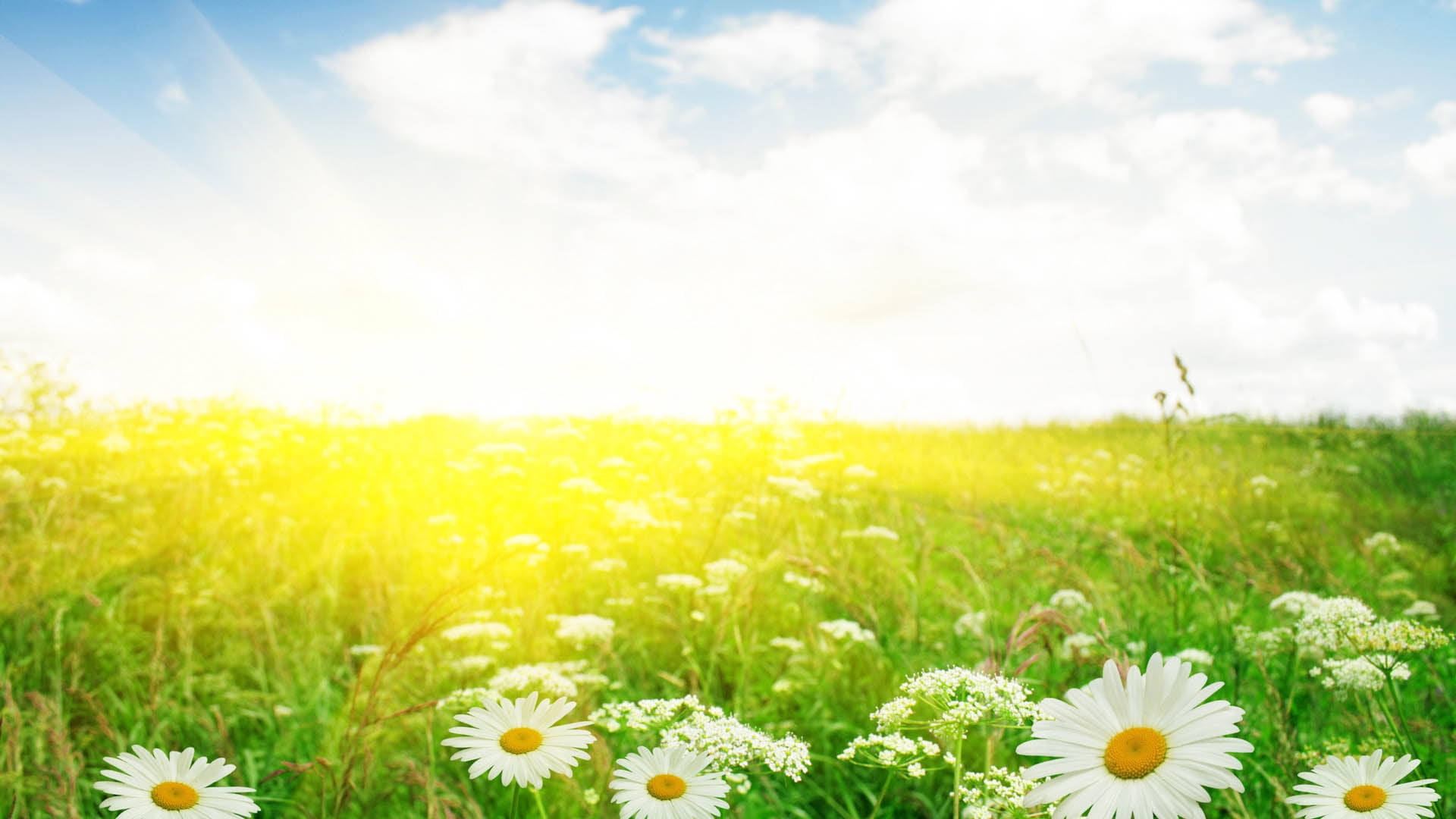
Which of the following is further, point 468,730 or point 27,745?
point 27,745

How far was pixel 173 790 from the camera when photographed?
101cm

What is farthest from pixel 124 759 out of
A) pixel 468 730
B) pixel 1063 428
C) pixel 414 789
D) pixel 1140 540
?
pixel 1063 428

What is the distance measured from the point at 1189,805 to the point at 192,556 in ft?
17.4

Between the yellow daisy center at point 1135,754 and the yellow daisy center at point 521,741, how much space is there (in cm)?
64

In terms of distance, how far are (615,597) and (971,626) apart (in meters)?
1.84

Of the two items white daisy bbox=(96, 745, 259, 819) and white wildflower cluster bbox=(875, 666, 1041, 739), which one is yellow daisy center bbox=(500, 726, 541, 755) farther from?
white wildflower cluster bbox=(875, 666, 1041, 739)

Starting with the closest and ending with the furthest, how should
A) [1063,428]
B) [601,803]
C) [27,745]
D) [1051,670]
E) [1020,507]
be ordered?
[601,803], [1051,670], [27,745], [1020,507], [1063,428]

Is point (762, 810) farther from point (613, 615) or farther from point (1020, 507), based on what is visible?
point (1020, 507)

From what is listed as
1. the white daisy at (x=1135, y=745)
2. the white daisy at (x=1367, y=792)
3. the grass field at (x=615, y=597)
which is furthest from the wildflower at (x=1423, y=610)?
the white daisy at (x=1135, y=745)

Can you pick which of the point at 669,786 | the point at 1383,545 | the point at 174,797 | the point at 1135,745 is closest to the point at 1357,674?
the point at 1135,745

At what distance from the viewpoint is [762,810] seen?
2.46 m

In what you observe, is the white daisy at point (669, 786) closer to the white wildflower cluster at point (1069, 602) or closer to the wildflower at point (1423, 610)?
the white wildflower cluster at point (1069, 602)

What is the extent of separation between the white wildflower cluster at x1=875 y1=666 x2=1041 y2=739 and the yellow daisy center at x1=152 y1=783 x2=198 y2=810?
845mm

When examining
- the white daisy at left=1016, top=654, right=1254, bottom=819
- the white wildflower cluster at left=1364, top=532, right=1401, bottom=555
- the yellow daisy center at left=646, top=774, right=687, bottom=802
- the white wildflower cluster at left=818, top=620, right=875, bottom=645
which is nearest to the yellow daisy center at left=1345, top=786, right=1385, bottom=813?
the white daisy at left=1016, top=654, right=1254, bottom=819
